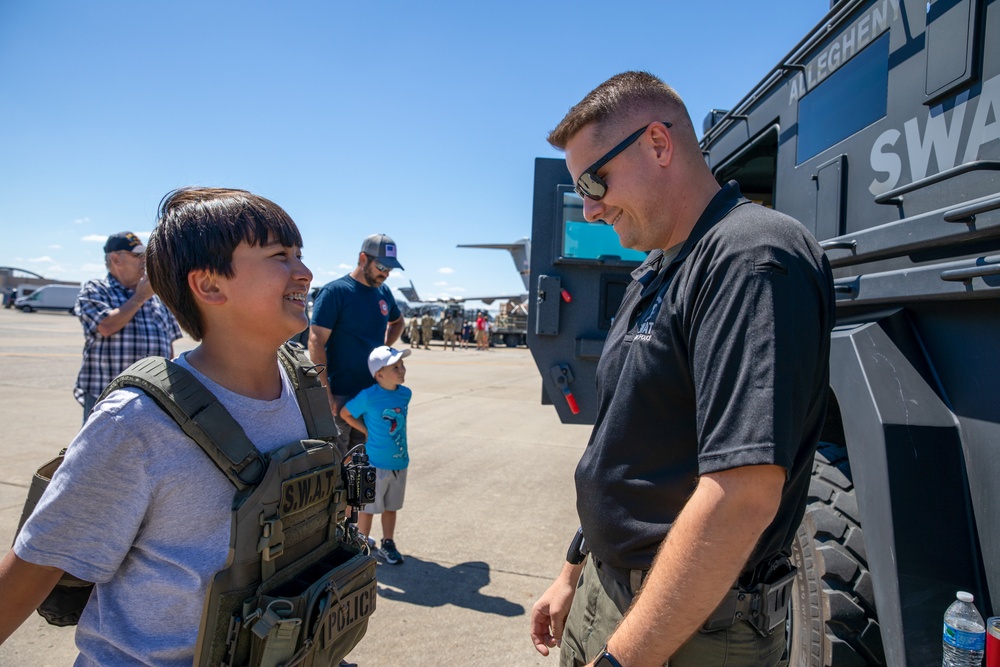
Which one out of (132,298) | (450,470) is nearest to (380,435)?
(132,298)

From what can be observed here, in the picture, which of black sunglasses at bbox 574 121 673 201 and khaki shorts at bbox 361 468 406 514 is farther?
khaki shorts at bbox 361 468 406 514

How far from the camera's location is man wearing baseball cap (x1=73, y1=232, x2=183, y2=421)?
12.0ft

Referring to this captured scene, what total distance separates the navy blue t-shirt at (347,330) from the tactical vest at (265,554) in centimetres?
250

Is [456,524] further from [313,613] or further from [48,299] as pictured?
[48,299]

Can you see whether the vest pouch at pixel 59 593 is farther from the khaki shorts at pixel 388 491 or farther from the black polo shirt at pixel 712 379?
the khaki shorts at pixel 388 491

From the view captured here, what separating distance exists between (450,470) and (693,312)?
16.6ft

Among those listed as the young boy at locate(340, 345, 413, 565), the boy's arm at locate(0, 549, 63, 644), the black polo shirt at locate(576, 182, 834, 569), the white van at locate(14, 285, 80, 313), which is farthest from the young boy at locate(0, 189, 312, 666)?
the white van at locate(14, 285, 80, 313)

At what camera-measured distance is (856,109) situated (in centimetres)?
225

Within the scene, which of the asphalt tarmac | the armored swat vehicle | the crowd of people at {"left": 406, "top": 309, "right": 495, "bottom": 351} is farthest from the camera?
the crowd of people at {"left": 406, "top": 309, "right": 495, "bottom": 351}

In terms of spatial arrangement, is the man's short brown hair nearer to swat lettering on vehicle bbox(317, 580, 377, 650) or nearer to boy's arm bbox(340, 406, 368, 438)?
swat lettering on vehicle bbox(317, 580, 377, 650)

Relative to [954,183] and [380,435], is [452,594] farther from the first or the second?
[954,183]

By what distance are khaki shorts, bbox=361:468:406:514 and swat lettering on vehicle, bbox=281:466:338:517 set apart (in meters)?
2.28

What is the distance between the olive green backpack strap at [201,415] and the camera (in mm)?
1230

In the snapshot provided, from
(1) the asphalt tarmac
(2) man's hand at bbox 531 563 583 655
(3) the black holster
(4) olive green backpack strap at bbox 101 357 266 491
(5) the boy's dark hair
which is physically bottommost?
(1) the asphalt tarmac
